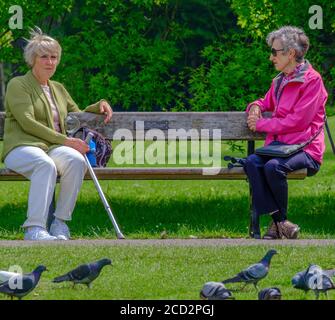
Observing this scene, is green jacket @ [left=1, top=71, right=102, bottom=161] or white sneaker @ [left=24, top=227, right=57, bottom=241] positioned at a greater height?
green jacket @ [left=1, top=71, right=102, bottom=161]

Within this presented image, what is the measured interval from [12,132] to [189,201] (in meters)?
3.41

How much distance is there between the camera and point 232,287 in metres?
6.79

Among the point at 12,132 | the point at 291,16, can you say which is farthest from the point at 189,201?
the point at 12,132

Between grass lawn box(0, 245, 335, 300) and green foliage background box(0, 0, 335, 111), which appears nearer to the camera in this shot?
grass lawn box(0, 245, 335, 300)

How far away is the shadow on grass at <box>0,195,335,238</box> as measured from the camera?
9961 millimetres

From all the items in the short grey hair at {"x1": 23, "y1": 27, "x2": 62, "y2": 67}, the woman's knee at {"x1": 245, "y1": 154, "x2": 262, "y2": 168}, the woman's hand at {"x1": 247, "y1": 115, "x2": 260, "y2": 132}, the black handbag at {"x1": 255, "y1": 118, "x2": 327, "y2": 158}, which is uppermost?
the short grey hair at {"x1": 23, "y1": 27, "x2": 62, "y2": 67}

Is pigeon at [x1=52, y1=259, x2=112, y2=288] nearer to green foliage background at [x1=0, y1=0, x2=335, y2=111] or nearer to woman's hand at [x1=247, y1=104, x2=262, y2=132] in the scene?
woman's hand at [x1=247, y1=104, x2=262, y2=132]

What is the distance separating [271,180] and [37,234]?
5.47 ft

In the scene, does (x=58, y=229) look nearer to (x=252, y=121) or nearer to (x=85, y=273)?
(x=252, y=121)

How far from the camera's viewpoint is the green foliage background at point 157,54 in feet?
38.1

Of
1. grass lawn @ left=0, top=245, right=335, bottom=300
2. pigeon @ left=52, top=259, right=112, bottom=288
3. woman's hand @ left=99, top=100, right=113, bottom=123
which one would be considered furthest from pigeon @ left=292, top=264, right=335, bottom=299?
woman's hand @ left=99, top=100, right=113, bottom=123

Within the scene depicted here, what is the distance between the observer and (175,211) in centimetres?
1123

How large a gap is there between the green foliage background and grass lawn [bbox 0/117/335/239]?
964mm

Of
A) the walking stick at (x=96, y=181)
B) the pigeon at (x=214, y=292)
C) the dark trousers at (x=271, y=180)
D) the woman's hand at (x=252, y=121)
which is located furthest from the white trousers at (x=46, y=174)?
the pigeon at (x=214, y=292)
